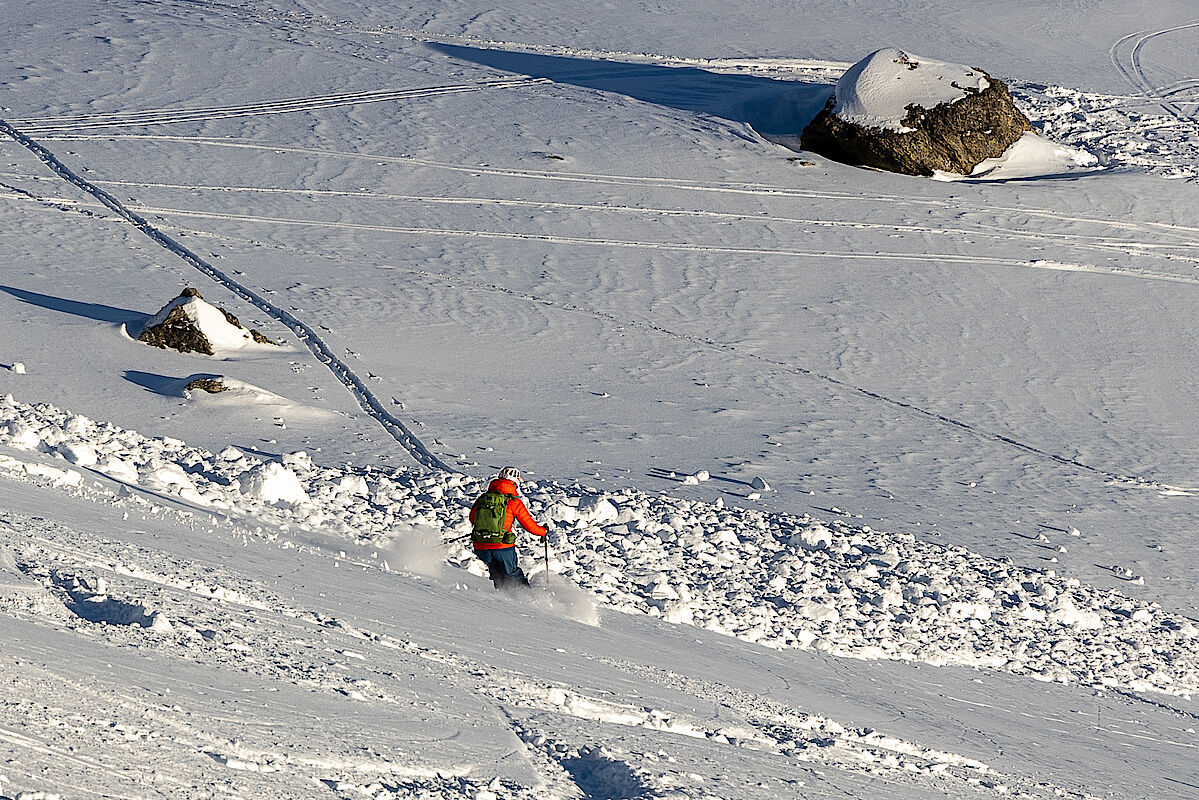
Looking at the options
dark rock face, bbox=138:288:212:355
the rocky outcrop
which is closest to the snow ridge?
the rocky outcrop

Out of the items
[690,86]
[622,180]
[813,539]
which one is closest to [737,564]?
[813,539]

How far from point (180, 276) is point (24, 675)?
10.5 metres

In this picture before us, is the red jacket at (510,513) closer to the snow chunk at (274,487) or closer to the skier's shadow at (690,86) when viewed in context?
the snow chunk at (274,487)

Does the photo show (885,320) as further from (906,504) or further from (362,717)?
(362,717)

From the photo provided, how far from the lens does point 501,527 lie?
836cm

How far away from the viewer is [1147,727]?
7652 millimetres

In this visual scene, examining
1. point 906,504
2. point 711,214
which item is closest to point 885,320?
point 711,214

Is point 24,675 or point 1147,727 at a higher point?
point 24,675

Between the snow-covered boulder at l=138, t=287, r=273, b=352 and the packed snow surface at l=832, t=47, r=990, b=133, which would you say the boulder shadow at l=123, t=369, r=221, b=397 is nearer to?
the snow-covered boulder at l=138, t=287, r=273, b=352

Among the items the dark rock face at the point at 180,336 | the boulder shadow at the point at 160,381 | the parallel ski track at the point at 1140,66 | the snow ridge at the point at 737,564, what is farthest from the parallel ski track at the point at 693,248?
the parallel ski track at the point at 1140,66

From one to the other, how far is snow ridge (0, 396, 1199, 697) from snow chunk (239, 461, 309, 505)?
1cm

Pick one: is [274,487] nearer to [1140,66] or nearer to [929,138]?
[929,138]

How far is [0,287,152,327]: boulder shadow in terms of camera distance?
13070mm

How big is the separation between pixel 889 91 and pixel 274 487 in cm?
1392
